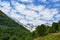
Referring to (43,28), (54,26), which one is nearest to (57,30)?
(54,26)

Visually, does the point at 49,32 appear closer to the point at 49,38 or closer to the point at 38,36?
the point at 38,36

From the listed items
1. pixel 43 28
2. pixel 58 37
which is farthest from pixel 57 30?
pixel 58 37

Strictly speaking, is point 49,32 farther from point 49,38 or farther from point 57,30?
point 49,38

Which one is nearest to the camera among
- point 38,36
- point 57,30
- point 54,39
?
point 54,39

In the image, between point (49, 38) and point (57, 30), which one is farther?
point (57, 30)

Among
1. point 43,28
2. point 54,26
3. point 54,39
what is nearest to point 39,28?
point 43,28

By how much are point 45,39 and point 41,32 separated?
697 inches

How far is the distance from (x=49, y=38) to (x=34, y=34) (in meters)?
22.3

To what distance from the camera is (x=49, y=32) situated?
469 ft

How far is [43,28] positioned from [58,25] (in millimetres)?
17176

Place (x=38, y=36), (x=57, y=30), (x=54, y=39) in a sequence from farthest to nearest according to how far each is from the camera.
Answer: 1. (x=57, y=30)
2. (x=38, y=36)
3. (x=54, y=39)

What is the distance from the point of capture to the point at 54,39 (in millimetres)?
118625

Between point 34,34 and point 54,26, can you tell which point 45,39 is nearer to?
point 34,34

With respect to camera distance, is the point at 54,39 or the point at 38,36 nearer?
the point at 54,39
